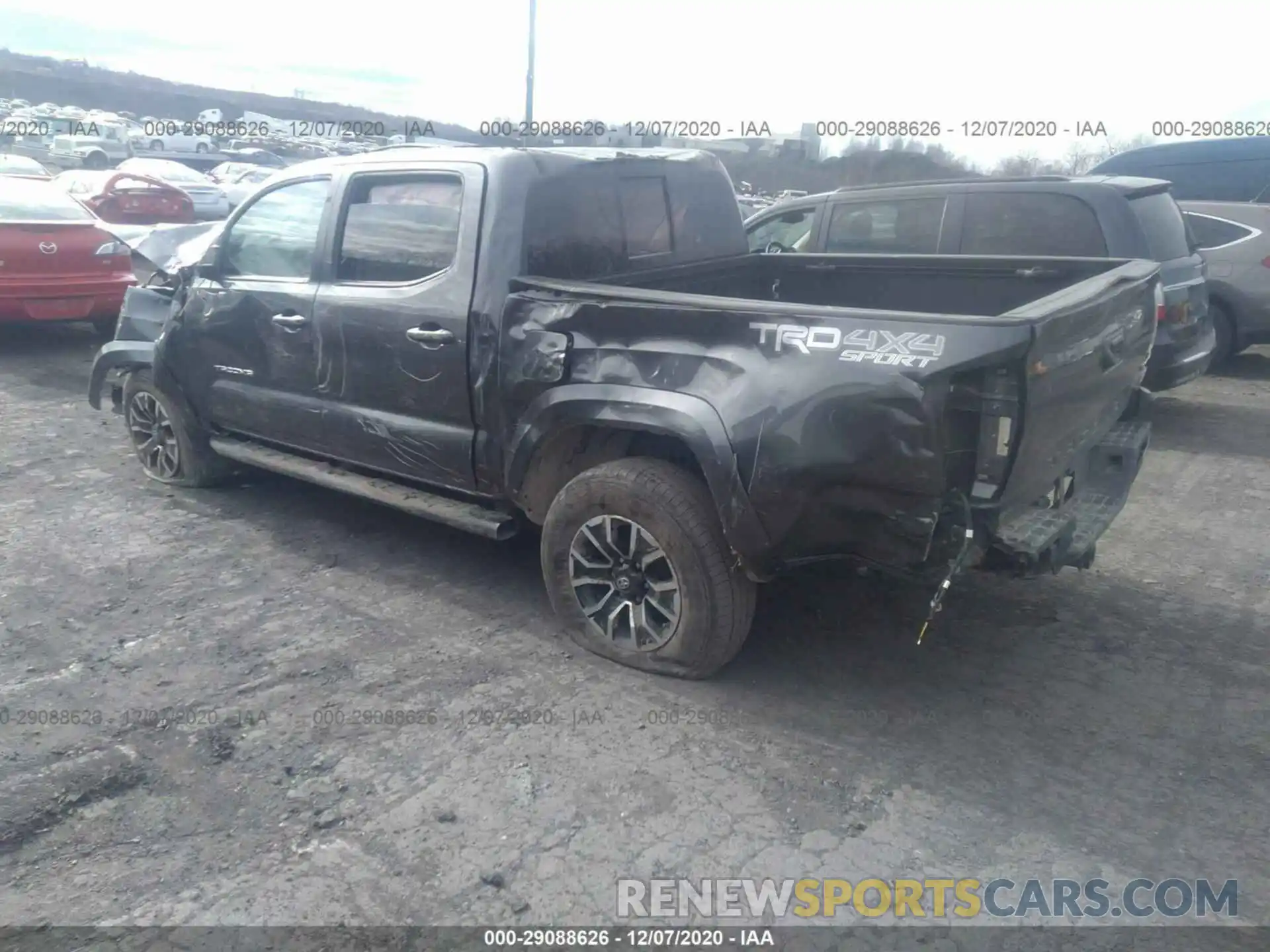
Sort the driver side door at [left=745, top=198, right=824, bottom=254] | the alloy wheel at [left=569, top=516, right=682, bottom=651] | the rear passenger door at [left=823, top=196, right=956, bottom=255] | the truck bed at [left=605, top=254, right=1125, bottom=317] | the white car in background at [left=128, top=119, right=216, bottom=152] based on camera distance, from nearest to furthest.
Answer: the alloy wheel at [left=569, top=516, right=682, bottom=651], the truck bed at [left=605, top=254, right=1125, bottom=317], the rear passenger door at [left=823, top=196, right=956, bottom=255], the driver side door at [left=745, top=198, right=824, bottom=254], the white car in background at [left=128, top=119, right=216, bottom=152]

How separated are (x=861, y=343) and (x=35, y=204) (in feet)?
29.4

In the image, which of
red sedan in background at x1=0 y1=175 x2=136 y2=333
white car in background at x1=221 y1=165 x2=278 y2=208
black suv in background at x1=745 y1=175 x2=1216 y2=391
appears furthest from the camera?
white car in background at x1=221 y1=165 x2=278 y2=208

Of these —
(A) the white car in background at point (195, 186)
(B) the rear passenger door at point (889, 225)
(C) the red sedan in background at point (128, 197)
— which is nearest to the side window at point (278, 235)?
(B) the rear passenger door at point (889, 225)

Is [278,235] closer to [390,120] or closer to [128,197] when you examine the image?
[128,197]

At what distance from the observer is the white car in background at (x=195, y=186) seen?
68.4 feet

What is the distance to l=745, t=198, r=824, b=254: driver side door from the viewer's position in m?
8.01

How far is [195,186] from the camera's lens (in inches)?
839

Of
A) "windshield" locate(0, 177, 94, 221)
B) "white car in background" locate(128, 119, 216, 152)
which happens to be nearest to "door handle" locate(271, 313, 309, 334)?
"windshield" locate(0, 177, 94, 221)

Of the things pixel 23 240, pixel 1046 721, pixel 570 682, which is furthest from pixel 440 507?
pixel 23 240

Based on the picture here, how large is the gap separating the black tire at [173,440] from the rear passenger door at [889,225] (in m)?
4.35

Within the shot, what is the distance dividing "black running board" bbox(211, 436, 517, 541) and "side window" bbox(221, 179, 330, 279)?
0.91m

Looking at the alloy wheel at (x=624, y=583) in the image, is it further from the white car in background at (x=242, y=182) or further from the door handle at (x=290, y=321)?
the white car in background at (x=242, y=182)

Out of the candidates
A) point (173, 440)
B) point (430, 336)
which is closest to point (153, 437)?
point (173, 440)

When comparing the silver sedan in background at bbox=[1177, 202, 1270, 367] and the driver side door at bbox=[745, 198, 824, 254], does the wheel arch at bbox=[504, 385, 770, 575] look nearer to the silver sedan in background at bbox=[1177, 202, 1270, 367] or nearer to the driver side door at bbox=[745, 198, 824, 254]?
the driver side door at bbox=[745, 198, 824, 254]
